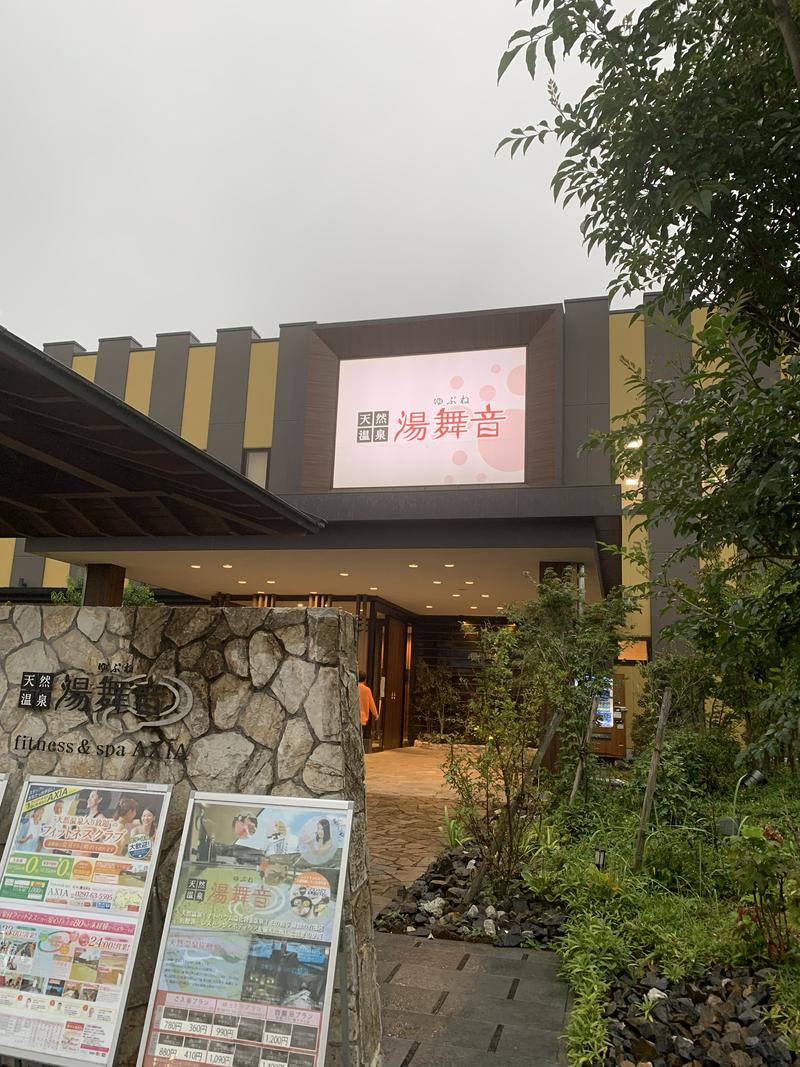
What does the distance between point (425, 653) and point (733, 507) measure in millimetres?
18663

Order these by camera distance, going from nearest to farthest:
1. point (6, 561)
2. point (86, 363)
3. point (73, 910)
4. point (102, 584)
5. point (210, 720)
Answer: point (73, 910), point (210, 720), point (102, 584), point (6, 561), point (86, 363)

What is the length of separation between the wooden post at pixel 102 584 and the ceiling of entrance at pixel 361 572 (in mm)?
272

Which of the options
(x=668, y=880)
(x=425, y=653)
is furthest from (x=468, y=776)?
(x=425, y=653)

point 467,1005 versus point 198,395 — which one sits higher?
point 198,395

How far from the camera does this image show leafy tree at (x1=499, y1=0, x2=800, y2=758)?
113 inches

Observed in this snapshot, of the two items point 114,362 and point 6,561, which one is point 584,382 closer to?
point 114,362

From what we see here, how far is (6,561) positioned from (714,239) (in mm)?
19039

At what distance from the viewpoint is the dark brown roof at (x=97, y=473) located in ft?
9.77

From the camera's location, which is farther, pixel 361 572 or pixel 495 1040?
pixel 361 572

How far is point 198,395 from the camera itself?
17.5 meters

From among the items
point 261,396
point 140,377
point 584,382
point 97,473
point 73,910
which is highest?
point 140,377

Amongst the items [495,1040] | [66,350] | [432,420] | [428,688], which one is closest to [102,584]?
[432,420]

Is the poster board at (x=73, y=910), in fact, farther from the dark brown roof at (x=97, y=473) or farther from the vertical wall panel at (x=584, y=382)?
the vertical wall panel at (x=584, y=382)

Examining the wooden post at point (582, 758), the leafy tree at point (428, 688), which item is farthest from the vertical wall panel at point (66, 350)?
the wooden post at point (582, 758)
